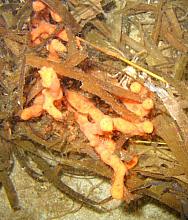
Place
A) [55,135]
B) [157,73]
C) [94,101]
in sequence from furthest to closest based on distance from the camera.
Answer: [55,135], [94,101], [157,73]

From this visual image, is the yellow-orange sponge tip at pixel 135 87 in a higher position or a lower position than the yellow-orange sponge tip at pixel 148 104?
higher

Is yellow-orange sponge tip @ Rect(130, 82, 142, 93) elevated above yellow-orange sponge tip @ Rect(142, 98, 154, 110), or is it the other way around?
yellow-orange sponge tip @ Rect(130, 82, 142, 93)

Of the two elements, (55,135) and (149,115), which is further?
(55,135)

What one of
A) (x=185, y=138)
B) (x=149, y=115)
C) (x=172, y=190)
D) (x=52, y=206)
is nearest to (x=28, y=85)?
(x=149, y=115)

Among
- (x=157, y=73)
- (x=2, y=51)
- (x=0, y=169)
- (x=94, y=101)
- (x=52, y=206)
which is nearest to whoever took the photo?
(x=157, y=73)

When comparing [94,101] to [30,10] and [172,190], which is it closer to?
[30,10]

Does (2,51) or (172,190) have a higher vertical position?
(2,51)

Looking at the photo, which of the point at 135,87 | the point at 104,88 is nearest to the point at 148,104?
the point at 135,87

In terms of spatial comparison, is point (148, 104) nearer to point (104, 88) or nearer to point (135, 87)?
point (135, 87)
